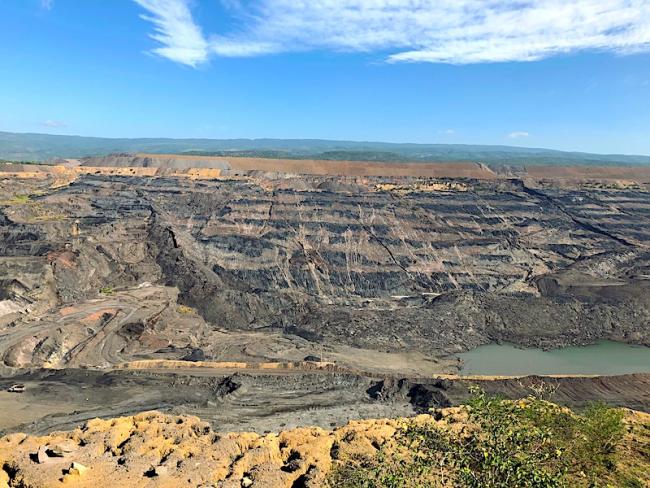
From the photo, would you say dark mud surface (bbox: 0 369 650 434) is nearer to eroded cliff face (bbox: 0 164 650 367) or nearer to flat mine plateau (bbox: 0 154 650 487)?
flat mine plateau (bbox: 0 154 650 487)

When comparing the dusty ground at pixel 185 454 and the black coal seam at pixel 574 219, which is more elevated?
the black coal seam at pixel 574 219

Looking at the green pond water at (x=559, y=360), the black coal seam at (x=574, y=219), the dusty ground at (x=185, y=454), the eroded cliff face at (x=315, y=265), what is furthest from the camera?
the black coal seam at (x=574, y=219)

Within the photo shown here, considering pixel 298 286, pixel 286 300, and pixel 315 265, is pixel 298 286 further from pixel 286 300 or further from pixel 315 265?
pixel 286 300

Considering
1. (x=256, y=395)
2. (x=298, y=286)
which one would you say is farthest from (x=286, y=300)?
(x=256, y=395)

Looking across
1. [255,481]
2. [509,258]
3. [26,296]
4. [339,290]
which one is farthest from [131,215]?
[255,481]

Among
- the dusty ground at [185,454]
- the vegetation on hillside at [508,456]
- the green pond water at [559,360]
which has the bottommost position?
the green pond water at [559,360]

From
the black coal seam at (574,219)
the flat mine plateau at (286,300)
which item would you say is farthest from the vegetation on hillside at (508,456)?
the black coal seam at (574,219)

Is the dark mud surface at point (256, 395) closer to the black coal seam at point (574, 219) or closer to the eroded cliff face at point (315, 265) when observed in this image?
the eroded cliff face at point (315, 265)

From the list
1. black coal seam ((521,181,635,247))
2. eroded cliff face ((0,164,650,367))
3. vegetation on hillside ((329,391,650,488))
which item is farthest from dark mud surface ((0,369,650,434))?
black coal seam ((521,181,635,247))
